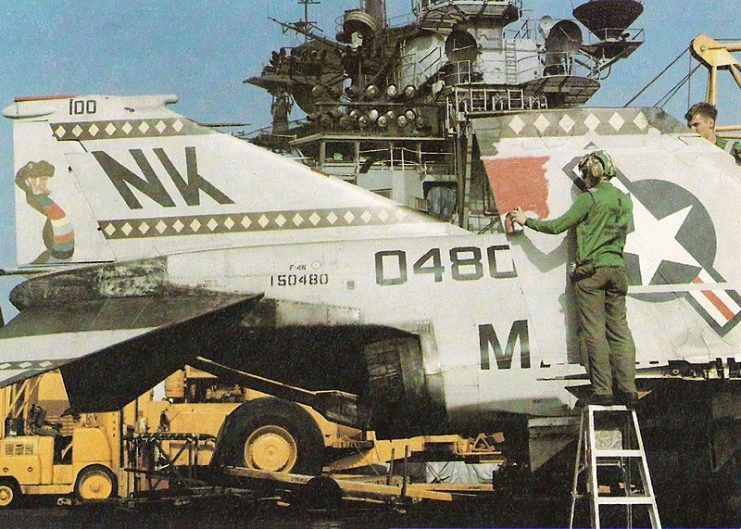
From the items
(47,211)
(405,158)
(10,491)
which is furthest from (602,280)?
(405,158)

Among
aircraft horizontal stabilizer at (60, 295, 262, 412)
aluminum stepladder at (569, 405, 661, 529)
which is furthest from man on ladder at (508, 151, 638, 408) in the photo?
aircraft horizontal stabilizer at (60, 295, 262, 412)

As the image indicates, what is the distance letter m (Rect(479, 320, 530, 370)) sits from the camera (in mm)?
6887

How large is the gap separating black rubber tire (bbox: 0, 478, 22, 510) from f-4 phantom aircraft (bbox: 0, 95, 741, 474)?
6.11 meters

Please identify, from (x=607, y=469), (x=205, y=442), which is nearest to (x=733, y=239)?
(x=607, y=469)

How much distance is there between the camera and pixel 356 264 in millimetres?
7254

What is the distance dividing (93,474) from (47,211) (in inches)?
225

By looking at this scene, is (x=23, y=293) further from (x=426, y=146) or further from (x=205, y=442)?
(x=426, y=146)

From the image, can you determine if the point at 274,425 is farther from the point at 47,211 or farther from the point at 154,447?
the point at 47,211

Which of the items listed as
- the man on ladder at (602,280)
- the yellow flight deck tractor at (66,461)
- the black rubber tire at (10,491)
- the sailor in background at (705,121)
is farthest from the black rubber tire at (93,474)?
the sailor in background at (705,121)

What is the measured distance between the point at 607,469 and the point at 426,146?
864 inches

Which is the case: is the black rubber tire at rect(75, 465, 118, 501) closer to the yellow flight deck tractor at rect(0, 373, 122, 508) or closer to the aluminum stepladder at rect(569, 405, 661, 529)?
the yellow flight deck tractor at rect(0, 373, 122, 508)

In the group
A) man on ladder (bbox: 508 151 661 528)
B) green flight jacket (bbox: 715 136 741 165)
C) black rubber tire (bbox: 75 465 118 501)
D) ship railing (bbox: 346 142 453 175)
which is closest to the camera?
man on ladder (bbox: 508 151 661 528)

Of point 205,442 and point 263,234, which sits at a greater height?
point 263,234

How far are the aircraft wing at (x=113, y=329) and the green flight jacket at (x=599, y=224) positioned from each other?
2.79 m
